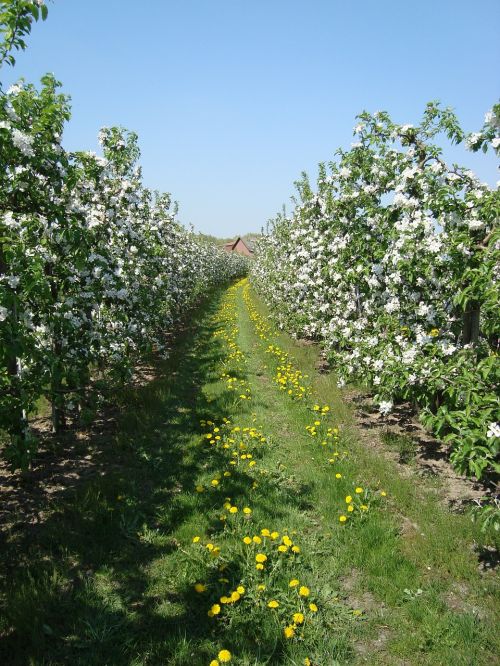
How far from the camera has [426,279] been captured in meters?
6.22

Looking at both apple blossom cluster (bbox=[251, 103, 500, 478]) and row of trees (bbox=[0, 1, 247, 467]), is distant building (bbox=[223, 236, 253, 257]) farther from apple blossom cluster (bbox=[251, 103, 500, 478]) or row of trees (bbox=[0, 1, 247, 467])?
apple blossom cluster (bbox=[251, 103, 500, 478])

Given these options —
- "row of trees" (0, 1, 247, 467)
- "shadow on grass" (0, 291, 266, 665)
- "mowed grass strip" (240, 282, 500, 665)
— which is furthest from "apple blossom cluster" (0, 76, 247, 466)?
"mowed grass strip" (240, 282, 500, 665)

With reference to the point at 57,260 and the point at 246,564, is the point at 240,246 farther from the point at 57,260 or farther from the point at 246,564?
the point at 246,564

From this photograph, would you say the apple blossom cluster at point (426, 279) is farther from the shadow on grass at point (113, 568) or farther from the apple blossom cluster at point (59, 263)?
the apple blossom cluster at point (59, 263)

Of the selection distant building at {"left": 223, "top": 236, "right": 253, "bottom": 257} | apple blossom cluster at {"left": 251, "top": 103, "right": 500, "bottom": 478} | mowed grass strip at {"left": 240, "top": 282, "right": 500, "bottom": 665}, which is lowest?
mowed grass strip at {"left": 240, "top": 282, "right": 500, "bottom": 665}

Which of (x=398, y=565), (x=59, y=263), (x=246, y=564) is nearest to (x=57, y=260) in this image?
(x=59, y=263)

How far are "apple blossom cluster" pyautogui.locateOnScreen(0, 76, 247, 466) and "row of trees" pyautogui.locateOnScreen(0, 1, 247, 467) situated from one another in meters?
0.02

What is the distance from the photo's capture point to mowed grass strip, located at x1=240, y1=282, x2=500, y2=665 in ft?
11.3

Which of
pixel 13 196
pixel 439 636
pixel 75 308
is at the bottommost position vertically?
pixel 439 636

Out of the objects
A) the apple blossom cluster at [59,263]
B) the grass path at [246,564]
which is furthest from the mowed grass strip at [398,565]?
the apple blossom cluster at [59,263]

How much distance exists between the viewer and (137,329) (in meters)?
9.81

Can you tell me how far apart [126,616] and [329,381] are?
7524mm

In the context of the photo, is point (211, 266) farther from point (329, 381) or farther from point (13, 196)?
point (13, 196)

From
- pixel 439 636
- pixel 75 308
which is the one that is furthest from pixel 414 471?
pixel 75 308
